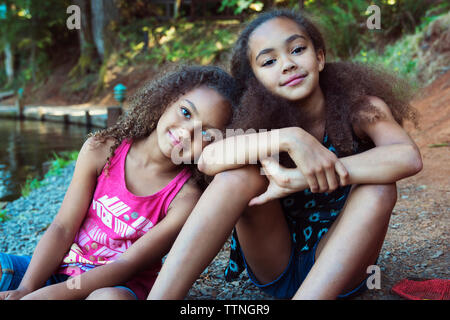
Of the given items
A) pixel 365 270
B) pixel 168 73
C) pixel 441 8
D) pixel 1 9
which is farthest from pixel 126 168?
pixel 1 9

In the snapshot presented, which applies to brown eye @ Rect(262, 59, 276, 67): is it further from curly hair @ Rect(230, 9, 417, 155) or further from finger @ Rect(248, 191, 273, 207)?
finger @ Rect(248, 191, 273, 207)

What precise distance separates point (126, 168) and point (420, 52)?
215 inches

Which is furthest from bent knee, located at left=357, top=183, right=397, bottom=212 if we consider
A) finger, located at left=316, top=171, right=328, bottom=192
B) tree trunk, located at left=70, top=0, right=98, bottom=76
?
tree trunk, located at left=70, top=0, right=98, bottom=76

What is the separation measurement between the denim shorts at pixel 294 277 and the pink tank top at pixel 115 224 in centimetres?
41

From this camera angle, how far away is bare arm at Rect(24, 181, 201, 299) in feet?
5.67

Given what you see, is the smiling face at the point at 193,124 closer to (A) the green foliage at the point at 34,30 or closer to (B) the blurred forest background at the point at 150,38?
(B) the blurred forest background at the point at 150,38

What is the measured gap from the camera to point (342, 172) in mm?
1589

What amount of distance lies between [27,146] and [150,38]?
6.17 metres

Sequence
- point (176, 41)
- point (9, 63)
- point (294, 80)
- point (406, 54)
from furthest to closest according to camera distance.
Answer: point (9, 63)
point (176, 41)
point (406, 54)
point (294, 80)

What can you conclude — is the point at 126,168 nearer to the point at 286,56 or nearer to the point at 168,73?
the point at 168,73

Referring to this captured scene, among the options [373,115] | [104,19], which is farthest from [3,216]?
[104,19]

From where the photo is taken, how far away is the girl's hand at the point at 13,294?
1.76 metres

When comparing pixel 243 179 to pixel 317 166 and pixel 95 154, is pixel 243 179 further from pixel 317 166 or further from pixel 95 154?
pixel 95 154

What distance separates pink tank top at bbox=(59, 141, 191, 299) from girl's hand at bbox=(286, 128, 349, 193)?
608mm
